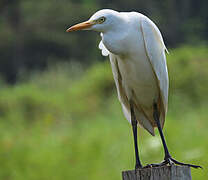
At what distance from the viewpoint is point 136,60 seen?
2527 mm

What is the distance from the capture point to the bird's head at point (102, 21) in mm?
2328

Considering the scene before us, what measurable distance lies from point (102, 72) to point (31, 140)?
2.81 meters

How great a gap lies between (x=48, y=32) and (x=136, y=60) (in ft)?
44.8

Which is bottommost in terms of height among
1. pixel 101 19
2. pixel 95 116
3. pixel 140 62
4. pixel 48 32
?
pixel 95 116

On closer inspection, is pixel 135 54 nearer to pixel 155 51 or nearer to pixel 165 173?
pixel 155 51

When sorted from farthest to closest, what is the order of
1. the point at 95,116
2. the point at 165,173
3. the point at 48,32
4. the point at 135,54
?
the point at 48,32
the point at 95,116
the point at 135,54
the point at 165,173

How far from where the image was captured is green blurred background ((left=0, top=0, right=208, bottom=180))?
5.57 m

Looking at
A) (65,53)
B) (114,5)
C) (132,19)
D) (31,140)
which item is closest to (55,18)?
(65,53)

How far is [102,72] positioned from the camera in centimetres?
892

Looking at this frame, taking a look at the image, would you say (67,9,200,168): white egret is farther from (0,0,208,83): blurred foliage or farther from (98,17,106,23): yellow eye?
(0,0,208,83): blurred foliage

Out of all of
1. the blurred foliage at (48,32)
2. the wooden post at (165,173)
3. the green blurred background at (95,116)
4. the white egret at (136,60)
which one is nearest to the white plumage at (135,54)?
the white egret at (136,60)

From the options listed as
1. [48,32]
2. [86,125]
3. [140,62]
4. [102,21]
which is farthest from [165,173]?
[48,32]

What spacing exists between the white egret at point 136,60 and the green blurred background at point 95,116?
235cm

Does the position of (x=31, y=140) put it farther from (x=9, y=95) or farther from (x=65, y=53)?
(x=65, y=53)
